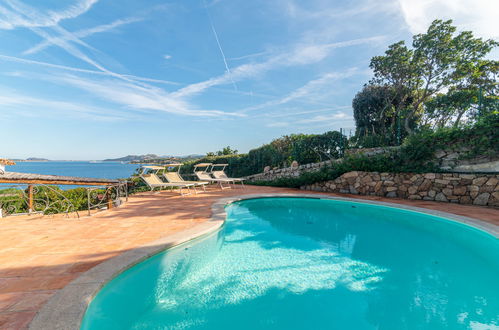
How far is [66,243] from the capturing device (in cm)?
330

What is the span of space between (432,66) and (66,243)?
Answer: 17297mm

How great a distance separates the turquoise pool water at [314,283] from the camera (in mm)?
2119

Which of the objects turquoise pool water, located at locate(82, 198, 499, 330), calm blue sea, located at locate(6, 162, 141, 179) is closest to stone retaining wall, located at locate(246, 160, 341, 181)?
turquoise pool water, located at locate(82, 198, 499, 330)

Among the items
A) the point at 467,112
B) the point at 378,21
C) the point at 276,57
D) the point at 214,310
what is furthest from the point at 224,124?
the point at 214,310

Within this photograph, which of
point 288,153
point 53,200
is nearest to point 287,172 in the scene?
point 288,153

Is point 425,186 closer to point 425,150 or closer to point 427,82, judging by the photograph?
point 425,150

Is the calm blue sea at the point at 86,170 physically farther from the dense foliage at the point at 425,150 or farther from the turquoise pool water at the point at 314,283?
the dense foliage at the point at 425,150

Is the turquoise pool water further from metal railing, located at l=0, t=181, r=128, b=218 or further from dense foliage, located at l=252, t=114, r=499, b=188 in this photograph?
metal railing, located at l=0, t=181, r=128, b=218

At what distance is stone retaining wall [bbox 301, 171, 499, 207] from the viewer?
617cm

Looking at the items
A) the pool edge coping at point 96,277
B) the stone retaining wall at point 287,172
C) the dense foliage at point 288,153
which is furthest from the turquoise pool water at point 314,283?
the dense foliage at point 288,153

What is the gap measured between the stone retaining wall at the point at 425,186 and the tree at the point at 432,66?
484 cm

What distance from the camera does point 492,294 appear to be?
8.41 ft

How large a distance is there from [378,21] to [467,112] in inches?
229

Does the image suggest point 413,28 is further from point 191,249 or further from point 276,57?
point 191,249
